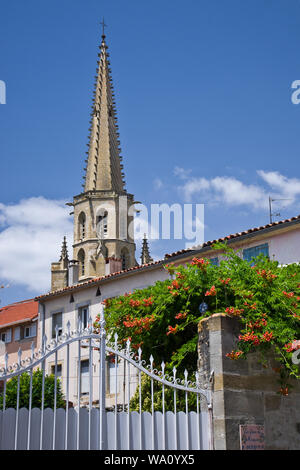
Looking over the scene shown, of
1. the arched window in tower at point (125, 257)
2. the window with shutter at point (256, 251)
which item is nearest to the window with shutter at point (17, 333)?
the window with shutter at point (256, 251)

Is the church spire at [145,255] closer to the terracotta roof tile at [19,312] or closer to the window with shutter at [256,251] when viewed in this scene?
the terracotta roof tile at [19,312]

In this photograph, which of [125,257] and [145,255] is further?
[145,255]

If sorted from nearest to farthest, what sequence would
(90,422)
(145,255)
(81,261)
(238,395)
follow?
1. (90,422)
2. (238,395)
3. (81,261)
4. (145,255)

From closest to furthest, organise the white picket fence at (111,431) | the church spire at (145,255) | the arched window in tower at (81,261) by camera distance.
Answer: the white picket fence at (111,431)
the arched window in tower at (81,261)
the church spire at (145,255)

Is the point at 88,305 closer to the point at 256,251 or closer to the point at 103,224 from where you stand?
the point at 256,251

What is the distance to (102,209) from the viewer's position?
79.6 metres

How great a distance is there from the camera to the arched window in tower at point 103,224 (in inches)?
3120

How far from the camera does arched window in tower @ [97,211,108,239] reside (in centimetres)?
7925

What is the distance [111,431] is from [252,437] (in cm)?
237

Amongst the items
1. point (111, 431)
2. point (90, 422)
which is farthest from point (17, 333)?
point (90, 422)

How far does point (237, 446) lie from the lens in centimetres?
865

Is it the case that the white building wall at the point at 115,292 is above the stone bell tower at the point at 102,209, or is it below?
below

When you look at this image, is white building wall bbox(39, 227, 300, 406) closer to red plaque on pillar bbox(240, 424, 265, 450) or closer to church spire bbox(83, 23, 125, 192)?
red plaque on pillar bbox(240, 424, 265, 450)

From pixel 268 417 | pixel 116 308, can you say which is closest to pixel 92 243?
pixel 116 308
